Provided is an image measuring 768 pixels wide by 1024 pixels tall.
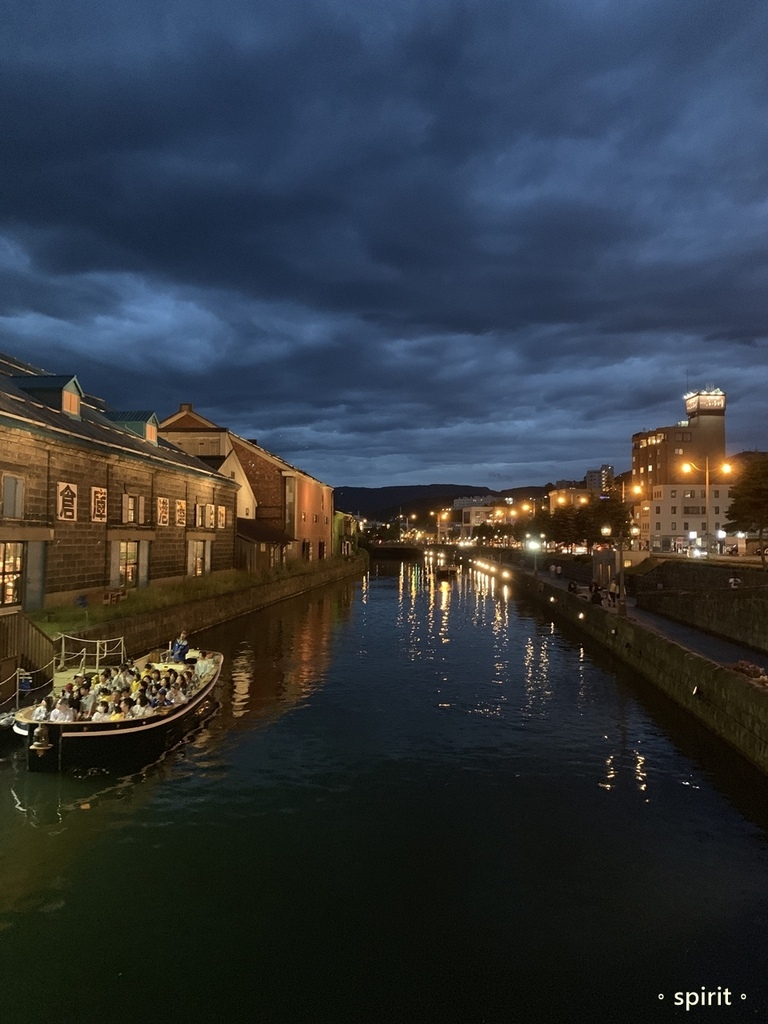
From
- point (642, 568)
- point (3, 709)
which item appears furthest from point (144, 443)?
point (642, 568)

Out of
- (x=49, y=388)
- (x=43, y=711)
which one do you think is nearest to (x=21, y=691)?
(x=43, y=711)

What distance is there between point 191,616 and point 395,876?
36.7 m

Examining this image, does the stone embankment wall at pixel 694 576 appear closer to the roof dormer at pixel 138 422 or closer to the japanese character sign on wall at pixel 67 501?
the japanese character sign on wall at pixel 67 501

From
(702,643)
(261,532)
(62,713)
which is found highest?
(261,532)

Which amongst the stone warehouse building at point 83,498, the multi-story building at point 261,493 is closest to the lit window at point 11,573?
the stone warehouse building at point 83,498

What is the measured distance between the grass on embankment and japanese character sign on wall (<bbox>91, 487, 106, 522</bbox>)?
5.17 m

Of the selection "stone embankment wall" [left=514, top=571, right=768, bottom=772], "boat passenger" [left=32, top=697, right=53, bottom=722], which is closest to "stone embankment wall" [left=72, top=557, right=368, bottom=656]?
"boat passenger" [left=32, top=697, right=53, bottom=722]

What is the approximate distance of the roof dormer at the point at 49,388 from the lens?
41719mm

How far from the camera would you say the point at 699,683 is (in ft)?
101

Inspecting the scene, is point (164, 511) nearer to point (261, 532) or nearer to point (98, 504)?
point (98, 504)

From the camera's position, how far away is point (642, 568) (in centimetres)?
8381

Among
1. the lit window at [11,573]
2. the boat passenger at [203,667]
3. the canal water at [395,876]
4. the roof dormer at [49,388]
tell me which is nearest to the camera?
the canal water at [395,876]

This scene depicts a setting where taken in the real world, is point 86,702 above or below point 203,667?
above

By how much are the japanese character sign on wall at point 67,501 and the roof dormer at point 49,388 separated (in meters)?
5.39
